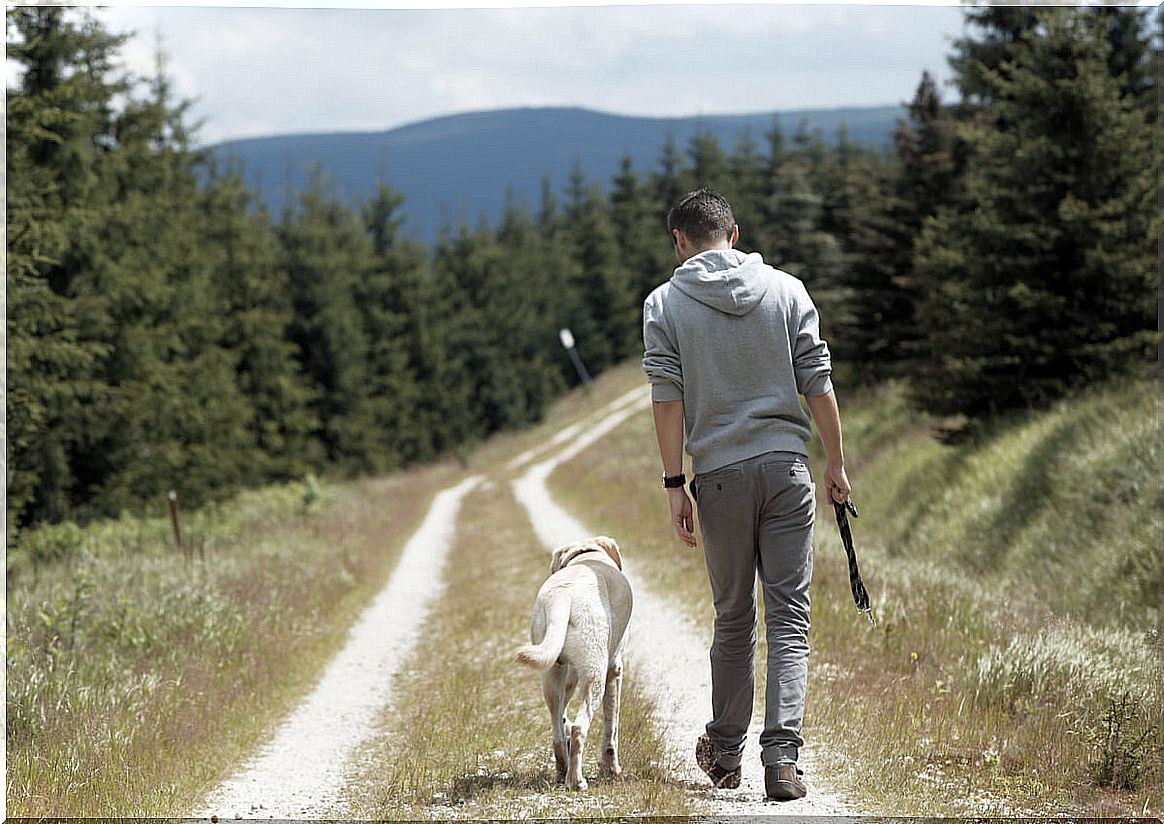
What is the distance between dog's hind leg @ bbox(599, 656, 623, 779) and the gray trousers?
479mm

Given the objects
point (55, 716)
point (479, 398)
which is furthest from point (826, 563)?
point (479, 398)

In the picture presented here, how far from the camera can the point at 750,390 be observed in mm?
4879

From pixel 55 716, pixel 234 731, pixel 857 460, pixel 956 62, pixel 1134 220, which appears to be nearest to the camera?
pixel 55 716

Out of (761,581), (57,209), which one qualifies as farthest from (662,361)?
(57,209)

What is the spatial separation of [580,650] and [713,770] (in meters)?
0.94

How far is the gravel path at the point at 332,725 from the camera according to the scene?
575 cm

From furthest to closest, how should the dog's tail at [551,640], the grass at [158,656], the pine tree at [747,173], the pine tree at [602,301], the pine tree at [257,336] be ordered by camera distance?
1. the pine tree at [747,173]
2. the pine tree at [602,301]
3. the pine tree at [257,336]
4. the grass at [158,656]
5. the dog's tail at [551,640]

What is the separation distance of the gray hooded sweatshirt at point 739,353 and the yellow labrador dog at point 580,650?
33.7 inches

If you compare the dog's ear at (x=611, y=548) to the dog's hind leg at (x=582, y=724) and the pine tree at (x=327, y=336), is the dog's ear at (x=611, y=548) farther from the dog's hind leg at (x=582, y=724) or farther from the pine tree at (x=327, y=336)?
the pine tree at (x=327, y=336)

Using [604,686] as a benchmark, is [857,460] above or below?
below

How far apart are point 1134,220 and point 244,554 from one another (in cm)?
1352

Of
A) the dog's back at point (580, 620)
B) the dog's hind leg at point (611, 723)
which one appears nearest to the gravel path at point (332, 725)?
the dog's hind leg at point (611, 723)

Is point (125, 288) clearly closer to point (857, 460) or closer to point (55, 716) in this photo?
point (857, 460)

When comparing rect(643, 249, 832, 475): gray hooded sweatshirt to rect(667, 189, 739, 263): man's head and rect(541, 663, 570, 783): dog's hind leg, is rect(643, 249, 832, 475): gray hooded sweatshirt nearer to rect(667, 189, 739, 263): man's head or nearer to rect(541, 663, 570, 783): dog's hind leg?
rect(667, 189, 739, 263): man's head
